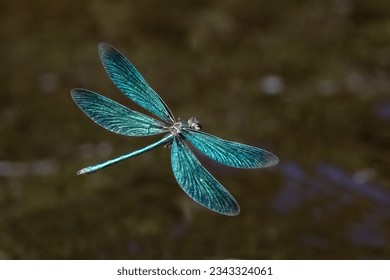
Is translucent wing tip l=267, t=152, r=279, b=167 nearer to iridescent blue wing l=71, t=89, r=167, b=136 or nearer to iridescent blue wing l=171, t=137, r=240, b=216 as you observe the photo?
iridescent blue wing l=171, t=137, r=240, b=216

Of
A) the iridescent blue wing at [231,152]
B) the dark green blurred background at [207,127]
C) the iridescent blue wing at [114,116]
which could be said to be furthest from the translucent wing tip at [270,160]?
the dark green blurred background at [207,127]

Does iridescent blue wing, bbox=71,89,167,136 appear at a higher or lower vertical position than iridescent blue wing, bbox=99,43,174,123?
lower

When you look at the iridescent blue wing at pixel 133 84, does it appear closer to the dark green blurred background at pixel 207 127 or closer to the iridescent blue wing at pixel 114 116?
the iridescent blue wing at pixel 114 116

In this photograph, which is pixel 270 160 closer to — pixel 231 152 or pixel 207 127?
pixel 231 152

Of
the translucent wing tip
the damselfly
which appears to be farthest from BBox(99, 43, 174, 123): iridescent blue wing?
the translucent wing tip

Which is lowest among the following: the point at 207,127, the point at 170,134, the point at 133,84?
the point at 170,134

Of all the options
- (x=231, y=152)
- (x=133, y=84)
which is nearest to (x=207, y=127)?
(x=133, y=84)
